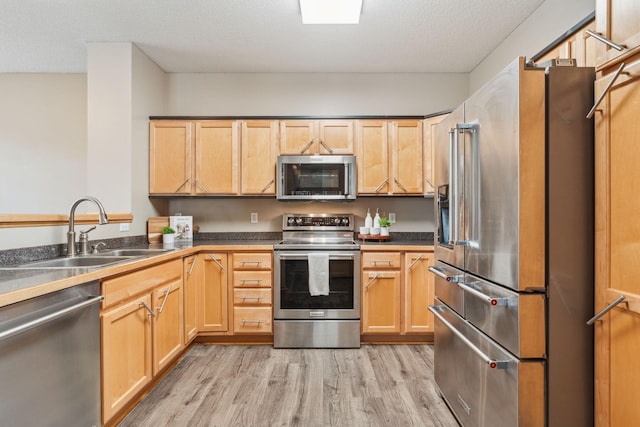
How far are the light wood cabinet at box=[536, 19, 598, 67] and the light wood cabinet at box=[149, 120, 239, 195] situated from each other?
260 cm

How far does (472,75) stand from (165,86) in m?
3.24

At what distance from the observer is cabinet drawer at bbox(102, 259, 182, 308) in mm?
1761

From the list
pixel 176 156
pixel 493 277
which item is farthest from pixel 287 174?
pixel 493 277

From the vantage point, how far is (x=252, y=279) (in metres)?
3.07

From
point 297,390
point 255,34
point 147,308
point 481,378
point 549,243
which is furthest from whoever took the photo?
point 255,34

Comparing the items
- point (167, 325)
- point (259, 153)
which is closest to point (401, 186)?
point (259, 153)

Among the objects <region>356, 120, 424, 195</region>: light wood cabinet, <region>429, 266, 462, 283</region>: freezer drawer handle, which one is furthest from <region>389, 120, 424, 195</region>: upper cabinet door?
<region>429, 266, 462, 283</region>: freezer drawer handle

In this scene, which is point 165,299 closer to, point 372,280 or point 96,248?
point 96,248

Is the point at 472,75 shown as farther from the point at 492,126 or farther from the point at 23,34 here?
the point at 23,34

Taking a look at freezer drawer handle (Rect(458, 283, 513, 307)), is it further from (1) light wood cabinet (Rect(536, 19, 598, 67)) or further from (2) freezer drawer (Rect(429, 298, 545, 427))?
(1) light wood cabinet (Rect(536, 19, 598, 67))

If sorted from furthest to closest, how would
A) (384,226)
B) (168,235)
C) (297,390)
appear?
(384,226)
(168,235)
(297,390)

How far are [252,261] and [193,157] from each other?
1193 millimetres

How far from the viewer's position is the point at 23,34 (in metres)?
2.91

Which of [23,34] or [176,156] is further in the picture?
[176,156]
